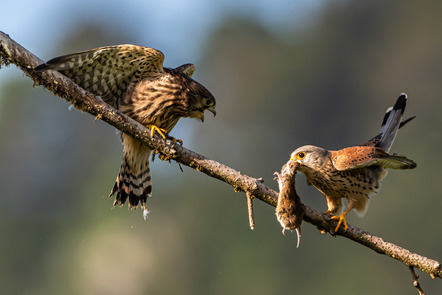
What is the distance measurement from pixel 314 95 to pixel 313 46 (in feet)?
43.3

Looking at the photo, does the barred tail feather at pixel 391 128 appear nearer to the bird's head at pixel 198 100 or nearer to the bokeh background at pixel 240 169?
the bird's head at pixel 198 100

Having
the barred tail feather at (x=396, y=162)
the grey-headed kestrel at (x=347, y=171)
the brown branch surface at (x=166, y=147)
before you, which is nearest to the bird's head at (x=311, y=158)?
the grey-headed kestrel at (x=347, y=171)

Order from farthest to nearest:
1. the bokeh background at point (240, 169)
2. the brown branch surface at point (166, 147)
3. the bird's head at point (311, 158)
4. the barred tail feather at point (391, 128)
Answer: the bokeh background at point (240, 169) < the barred tail feather at point (391, 128) < the bird's head at point (311, 158) < the brown branch surface at point (166, 147)

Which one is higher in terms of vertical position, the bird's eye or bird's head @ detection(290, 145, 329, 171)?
the bird's eye

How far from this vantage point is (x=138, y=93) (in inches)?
194

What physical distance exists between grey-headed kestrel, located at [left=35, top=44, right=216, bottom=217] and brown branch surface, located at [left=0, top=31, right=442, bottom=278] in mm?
580

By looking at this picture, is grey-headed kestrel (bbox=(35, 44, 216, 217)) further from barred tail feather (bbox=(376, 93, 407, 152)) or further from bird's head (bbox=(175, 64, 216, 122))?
barred tail feather (bbox=(376, 93, 407, 152))

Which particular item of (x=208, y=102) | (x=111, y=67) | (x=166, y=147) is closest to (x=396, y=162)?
(x=208, y=102)

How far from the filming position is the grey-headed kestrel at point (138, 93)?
4574 millimetres

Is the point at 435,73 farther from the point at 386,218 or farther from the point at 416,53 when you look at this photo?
the point at 386,218

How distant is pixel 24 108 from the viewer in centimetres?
5419

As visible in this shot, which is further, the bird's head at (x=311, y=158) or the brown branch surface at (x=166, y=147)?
the bird's head at (x=311, y=158)

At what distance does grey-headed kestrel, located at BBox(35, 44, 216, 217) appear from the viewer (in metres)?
4.57

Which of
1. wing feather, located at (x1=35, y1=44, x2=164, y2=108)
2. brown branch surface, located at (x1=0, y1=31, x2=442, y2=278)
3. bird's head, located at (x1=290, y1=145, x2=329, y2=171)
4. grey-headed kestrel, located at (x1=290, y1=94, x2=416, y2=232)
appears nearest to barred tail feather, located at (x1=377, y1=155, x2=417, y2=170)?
grey-headed kestrel, located at (x1=290, y1=94, x2=416, y2=232)
